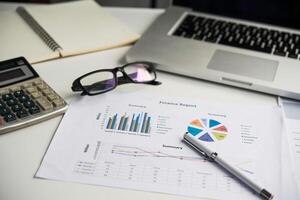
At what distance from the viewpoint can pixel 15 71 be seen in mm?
676

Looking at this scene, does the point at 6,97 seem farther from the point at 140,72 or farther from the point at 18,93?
the point at 140,72

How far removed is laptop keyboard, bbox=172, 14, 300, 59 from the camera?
78 cm

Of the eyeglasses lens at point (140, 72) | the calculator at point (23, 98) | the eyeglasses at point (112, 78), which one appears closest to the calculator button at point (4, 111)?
the calculator at point (23, 98)

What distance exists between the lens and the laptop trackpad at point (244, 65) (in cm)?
72

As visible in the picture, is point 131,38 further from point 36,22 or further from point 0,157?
point 0,157

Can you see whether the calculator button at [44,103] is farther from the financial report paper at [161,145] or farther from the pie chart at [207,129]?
the pie chart at [207,129]

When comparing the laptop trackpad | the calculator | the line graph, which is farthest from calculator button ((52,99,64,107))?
the laptop trackpad

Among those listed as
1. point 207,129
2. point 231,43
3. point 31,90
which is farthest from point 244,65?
point 31,90

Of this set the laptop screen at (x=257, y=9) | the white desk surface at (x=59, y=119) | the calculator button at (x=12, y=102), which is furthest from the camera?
the laptop screen at (x=257, y=9)

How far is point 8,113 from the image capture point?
0.59 m

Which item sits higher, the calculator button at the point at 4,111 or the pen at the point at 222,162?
the calculator button at the point at 4,111

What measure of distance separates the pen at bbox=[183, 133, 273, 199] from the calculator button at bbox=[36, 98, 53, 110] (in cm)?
23

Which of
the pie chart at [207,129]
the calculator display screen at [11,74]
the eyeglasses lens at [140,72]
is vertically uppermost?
the calculator display screen at [11,74]

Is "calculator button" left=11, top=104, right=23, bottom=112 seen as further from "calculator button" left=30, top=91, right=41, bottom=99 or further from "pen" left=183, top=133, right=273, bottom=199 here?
"pen" left=183, top=133, right=273, bottom=199
